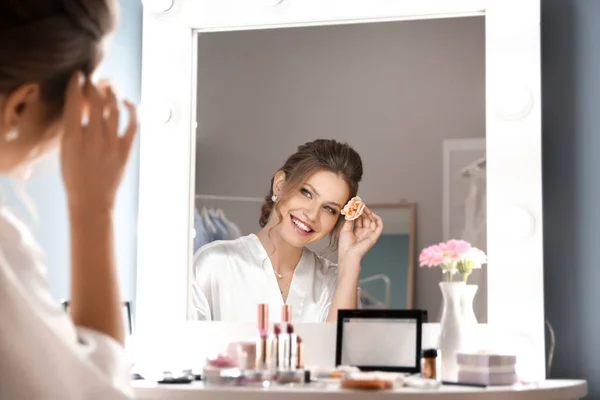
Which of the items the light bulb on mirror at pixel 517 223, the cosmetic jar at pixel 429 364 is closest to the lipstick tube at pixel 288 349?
the cosmetic jar at pixel 429 364

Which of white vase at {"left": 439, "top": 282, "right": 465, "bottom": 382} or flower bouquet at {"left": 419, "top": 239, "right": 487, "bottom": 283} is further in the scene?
flower bouquet at {"left": 419, "top": 239, "right": 487, "bottom": 283}

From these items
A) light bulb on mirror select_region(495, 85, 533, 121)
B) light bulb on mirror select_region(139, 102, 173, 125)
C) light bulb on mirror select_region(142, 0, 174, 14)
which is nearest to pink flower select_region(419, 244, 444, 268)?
light bulb on mirror select_region(495, 85, 533, 121)

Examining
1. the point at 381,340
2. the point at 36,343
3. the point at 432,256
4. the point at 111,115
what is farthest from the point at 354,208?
the point at 36,343

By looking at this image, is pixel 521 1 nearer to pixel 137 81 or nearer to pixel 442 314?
pixel 442 314

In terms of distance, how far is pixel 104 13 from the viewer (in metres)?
0.75

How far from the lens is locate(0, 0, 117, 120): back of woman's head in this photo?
2.32 feet

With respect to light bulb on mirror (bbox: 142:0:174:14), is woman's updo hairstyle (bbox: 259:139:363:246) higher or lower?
lower

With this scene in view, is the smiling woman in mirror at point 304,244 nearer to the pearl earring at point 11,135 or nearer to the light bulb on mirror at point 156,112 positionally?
the light bulb on mirror at point 156,112

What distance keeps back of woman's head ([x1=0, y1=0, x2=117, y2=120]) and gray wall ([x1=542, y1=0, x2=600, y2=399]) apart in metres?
1.38

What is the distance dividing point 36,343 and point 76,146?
18 cm

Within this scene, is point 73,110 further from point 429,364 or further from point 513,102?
point 513,102

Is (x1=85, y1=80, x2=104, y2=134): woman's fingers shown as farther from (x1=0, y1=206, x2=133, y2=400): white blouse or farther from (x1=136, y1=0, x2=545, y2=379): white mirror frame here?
(x1=136, y1=0, x2=545, y2=379): white mirror frame

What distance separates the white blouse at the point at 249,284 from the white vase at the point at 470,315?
1.02ft

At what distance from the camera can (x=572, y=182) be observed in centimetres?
188
